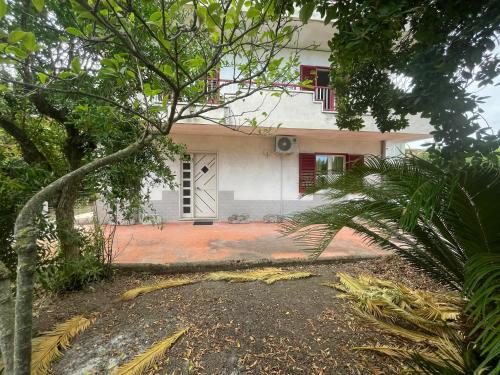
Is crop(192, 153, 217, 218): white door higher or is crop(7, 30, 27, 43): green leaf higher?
crop(7, 30, 27, 43): green leaf

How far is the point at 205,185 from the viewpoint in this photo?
8.87 metres

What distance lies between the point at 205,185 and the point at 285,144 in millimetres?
2832

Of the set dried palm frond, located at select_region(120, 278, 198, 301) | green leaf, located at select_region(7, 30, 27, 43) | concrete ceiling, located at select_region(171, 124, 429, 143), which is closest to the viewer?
green leaf, located at select_region(7, 30, 27, 43)

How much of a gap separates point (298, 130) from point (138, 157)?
210 inches

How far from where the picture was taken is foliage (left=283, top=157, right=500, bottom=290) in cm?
144

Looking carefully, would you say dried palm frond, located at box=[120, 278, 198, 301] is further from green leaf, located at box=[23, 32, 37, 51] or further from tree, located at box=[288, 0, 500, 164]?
tree, located at box=[288, 0, 500, 164]

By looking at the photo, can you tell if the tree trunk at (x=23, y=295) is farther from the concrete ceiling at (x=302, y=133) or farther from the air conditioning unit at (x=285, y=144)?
the air conditioning unit at (x=285, y=144)

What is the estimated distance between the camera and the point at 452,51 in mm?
1557

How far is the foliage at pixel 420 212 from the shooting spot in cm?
144

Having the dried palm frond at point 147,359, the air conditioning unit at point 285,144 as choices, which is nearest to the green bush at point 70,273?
the dried palm frond at point 147,359

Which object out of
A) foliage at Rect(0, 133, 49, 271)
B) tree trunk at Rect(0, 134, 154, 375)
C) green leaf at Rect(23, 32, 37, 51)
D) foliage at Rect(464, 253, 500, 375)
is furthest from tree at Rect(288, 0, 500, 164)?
foliage at Rect(0, 133, 49, 271)

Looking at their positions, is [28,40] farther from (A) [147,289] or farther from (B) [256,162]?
(B) [256,162]

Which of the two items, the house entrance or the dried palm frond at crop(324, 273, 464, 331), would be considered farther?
the house entrance

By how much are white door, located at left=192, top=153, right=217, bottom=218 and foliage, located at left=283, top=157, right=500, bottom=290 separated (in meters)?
6.65
